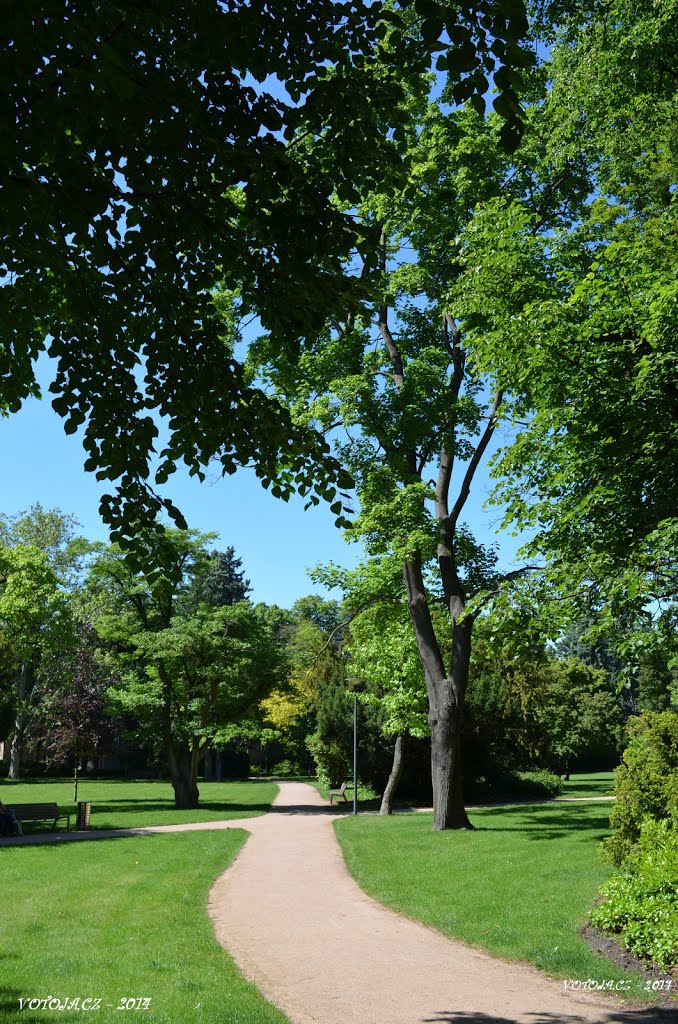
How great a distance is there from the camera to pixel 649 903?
23.0 ft

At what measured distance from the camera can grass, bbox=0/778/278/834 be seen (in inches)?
873

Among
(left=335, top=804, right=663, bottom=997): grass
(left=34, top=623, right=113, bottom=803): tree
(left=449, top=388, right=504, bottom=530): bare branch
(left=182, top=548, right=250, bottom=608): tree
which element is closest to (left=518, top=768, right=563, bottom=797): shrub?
(left=335, top=804, right=663, bottom=997): grass

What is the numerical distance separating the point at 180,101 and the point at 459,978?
6.73 meters

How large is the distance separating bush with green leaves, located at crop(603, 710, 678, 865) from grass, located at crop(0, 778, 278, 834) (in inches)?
570

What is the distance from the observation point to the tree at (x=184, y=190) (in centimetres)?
380

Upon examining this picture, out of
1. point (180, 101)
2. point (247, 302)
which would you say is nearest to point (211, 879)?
point (247, 302)

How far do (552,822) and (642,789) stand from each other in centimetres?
935

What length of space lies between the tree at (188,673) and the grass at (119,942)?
11074mm

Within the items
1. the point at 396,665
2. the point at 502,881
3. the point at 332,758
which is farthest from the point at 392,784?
the point at 502,881

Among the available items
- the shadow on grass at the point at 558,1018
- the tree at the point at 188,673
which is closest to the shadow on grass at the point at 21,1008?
the shadow on grass at the point at 558,1018

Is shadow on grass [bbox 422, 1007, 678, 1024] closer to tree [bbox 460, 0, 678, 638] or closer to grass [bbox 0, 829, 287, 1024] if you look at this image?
grass [bbox 0, 829, 287, 1024]

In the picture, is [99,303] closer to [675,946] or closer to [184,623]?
[675,946]

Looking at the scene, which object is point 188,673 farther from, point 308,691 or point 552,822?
point 552,822

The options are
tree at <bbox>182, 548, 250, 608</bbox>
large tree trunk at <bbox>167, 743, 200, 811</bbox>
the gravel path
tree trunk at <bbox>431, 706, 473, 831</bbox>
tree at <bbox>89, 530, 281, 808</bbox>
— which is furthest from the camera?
tree at <bbox>182, 548, 250, 608</bbox>
